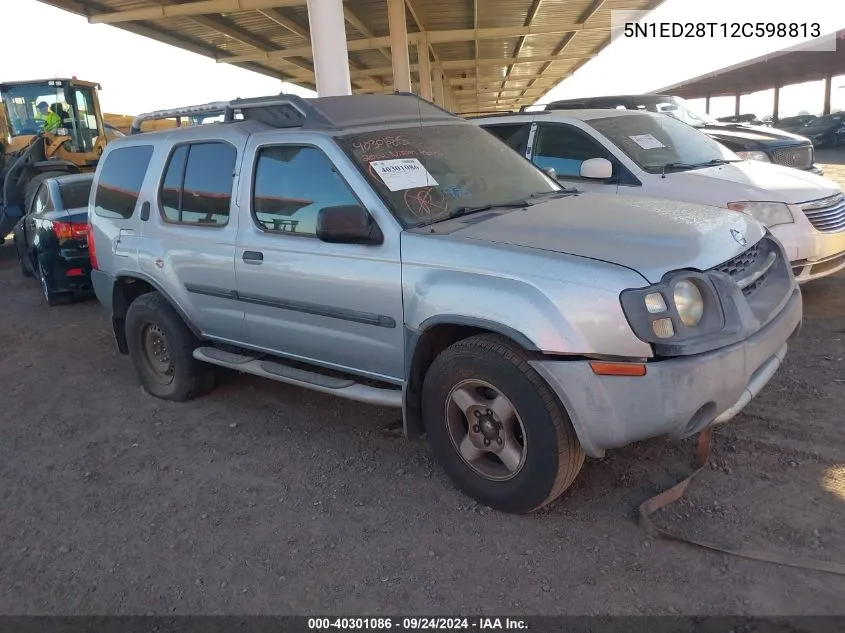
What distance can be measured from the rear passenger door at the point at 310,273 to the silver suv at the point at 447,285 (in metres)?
0.01

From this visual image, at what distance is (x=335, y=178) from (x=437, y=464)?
1693 mm

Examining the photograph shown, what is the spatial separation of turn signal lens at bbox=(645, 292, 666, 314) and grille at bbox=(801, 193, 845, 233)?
11.7ft

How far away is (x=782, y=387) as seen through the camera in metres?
4.41

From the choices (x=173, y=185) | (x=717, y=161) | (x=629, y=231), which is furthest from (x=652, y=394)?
(x=717, y=161)

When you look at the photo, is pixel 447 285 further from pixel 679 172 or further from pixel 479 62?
pixel 479 62

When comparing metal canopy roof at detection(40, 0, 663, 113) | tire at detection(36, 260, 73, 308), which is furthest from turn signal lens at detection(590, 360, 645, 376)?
metal canopy roof at detection(40, 0, 663, 113)

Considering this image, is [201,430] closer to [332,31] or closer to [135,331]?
[135,331]

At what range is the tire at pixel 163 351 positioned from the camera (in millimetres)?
4934

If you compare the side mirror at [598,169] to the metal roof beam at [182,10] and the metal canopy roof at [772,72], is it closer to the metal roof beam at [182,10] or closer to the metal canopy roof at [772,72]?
the metal roof beam at [182,10]

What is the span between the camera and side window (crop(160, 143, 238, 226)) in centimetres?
438

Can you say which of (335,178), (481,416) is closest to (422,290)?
(481,416)

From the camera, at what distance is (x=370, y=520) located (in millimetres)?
3400

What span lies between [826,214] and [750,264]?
114 inches

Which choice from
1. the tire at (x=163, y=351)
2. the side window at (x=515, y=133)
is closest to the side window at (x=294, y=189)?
the tire at (x=163, y=351)
